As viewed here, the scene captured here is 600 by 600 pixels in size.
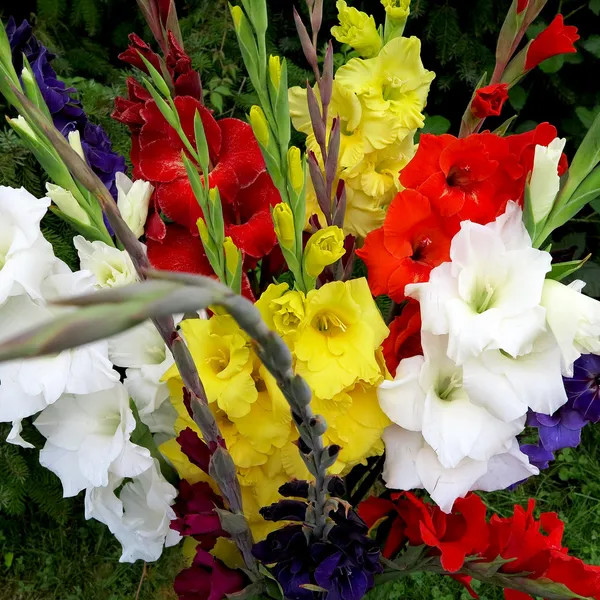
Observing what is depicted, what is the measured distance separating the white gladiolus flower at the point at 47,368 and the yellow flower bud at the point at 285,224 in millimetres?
166

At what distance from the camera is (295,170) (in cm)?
50

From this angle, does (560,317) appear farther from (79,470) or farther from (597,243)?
(597,243)

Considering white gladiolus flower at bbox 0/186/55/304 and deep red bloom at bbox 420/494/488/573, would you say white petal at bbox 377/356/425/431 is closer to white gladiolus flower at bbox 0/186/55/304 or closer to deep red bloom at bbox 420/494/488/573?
deep red bloom at bbox 420/494/488/573

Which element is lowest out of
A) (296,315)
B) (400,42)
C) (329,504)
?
(329,504)

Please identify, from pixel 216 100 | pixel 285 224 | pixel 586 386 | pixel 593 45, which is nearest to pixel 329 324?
pixel 285 224

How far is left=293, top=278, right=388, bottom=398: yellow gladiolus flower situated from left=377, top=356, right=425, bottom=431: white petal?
2cm

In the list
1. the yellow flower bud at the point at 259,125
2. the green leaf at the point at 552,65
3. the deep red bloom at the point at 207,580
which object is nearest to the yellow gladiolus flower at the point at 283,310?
the yellow flower bud at the point at 259,125

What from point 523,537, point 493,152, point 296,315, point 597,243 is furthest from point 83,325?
point 597,243

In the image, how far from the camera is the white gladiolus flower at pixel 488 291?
1.64 feet

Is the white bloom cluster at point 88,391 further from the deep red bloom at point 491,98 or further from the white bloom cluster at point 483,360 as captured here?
the deep red bloom at point 491,98

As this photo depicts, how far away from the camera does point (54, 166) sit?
1.67 feet

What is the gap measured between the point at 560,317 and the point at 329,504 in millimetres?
224

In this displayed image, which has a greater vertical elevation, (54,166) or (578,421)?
(54,166)

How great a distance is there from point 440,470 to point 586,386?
0.15m
